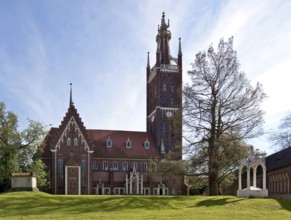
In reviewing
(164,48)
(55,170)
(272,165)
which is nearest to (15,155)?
(55,170)

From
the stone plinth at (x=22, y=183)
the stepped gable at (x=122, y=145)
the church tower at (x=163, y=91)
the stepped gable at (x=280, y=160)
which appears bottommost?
the stone plinth at (x=22, y=183)

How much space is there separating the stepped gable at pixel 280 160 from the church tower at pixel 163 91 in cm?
2204

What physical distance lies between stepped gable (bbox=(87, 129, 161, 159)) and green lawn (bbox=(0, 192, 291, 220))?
4134cm

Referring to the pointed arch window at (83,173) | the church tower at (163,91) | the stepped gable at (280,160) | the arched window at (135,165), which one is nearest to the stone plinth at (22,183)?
the stepped gable at (280,160)

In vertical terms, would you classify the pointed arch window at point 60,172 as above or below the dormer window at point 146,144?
below

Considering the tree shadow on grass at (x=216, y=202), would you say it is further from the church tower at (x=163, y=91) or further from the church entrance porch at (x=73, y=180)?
the church tower at (x=163, y=91)

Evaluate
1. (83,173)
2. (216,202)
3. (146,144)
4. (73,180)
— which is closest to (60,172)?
(73,180)

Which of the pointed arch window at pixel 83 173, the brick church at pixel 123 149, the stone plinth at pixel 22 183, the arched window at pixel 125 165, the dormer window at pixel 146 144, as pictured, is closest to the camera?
the stone plinth at pixel 22 183

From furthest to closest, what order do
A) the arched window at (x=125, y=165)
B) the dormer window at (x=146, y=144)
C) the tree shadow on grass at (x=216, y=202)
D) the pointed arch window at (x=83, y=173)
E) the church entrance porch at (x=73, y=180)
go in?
the dormer window at (x=146, y=144) → the arched window at (x=125, y=165) → the pointed arch window at (x=83, y=173) → the church entrance porch at (x=73, y=180) → the tree shadow on grass at (x=216, y=202)

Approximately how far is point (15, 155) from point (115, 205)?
2980cm

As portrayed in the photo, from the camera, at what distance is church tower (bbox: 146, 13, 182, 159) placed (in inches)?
3093

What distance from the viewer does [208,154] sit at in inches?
1494

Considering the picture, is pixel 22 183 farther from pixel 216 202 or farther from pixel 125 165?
pixel 125 165

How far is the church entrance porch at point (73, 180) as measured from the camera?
66.1 m
